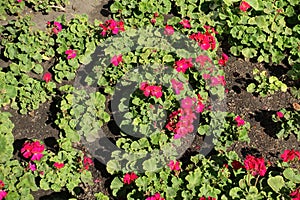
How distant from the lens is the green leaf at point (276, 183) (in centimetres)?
382

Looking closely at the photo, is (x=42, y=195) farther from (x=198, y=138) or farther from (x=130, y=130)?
(x=198, y=138)

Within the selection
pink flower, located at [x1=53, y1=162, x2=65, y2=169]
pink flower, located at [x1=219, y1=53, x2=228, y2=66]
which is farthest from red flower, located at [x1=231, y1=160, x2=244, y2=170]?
pink flower, located at [x1=53, y1=162, x2=65, y2=169]

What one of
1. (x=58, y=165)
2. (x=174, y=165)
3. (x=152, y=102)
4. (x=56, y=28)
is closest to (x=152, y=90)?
(x=152, y=102)

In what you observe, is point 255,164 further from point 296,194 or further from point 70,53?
point 70,53

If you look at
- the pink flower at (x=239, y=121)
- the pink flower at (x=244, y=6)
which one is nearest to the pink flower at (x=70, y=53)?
the pink flower at (x=239, y=121)

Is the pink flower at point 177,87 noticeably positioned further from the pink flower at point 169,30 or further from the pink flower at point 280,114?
the pink flower at point 280,114

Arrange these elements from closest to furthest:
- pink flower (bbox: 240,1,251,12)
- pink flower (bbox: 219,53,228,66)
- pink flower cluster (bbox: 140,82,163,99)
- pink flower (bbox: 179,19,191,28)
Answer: pink flower cluster (bbox: 140,82,163,99) < pink flower (bbox: 219,53,228,66) < pink flower (bbox: 179,19,191,28) < pink flower (bbox: 240,1,251,12)

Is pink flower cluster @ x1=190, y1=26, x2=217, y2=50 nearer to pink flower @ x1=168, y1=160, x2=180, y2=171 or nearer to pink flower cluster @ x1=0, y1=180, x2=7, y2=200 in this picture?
pink flower @ x1=168, y1=160, x2=180, y2=171

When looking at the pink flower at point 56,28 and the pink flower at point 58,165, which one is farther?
the pink flower at point 56,28

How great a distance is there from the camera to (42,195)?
400 cm

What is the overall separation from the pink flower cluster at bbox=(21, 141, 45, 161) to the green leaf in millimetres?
1839

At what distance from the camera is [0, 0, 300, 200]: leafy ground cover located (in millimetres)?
3936

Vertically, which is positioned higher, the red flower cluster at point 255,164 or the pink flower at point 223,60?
the pink flower at point 223,60

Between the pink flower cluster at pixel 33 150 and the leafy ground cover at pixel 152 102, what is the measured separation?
0.04 ft
